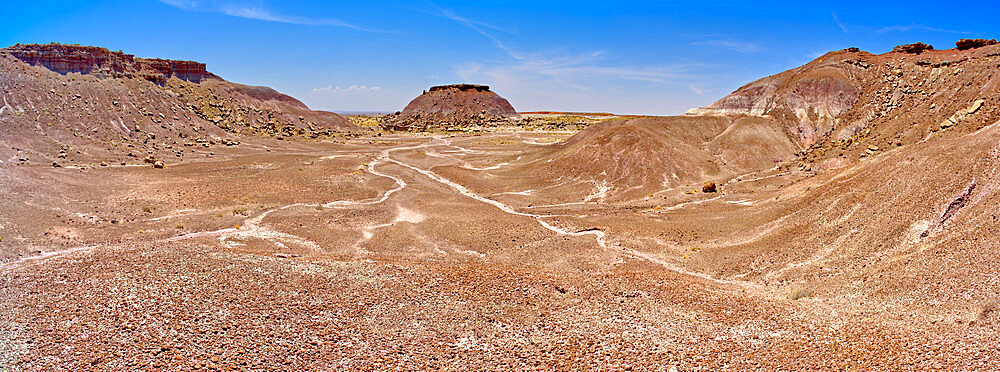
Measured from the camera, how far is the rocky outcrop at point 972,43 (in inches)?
1777

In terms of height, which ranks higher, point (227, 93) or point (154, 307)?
point (227, 93)

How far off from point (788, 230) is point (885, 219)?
12.4 feet

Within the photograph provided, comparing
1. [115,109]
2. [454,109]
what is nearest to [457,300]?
[115,109]

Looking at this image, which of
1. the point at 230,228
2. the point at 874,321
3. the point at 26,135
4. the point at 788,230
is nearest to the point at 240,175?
the point at 230,228

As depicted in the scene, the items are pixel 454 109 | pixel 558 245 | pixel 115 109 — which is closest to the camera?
pixel 558 245

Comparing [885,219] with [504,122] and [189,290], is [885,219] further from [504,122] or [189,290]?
[504,122]

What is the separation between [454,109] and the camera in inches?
5551

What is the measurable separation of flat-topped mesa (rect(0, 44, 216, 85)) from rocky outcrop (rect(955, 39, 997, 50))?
99610mm

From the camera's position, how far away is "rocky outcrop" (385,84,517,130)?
430 feet

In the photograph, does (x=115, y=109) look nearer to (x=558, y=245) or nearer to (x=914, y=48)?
(x=558, y=245)

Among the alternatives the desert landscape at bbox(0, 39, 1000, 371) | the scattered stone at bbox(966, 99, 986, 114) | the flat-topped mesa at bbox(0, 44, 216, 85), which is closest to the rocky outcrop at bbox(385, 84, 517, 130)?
the flat-topped mesa at bbox(0, 44, 216, 85)

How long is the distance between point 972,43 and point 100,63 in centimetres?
10220

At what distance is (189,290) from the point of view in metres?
13.0

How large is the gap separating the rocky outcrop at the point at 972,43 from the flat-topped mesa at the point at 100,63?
99610mm
